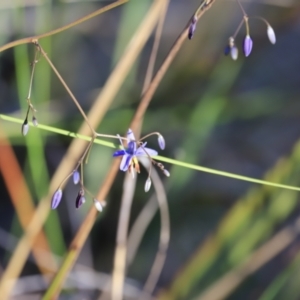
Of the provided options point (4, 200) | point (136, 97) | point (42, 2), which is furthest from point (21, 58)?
point (4, 200)

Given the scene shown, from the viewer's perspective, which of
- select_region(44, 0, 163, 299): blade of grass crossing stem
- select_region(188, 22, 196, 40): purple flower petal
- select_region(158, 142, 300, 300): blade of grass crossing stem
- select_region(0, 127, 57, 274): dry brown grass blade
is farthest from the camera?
select_region(0, 127, 57, 274): dry brown grass blade

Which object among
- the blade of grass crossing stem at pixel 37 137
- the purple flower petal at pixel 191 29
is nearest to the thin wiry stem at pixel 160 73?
the purple flower petal at pixel 191 29

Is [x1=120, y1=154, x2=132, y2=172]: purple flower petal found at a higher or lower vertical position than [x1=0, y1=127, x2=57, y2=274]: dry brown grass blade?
lower

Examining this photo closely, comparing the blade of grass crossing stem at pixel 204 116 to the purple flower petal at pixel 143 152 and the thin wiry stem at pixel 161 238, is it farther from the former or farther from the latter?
the purple flower petal at pixel 143 152

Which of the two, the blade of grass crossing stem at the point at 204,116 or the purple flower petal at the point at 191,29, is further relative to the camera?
the blade of grass crossing stem at the point at 204,116

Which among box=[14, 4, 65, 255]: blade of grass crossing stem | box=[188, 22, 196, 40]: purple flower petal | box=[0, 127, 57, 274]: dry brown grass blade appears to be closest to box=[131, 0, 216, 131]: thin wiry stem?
box=[188, 22, 196, 40]: purple flower petal

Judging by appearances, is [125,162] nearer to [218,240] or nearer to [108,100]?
[108,100]

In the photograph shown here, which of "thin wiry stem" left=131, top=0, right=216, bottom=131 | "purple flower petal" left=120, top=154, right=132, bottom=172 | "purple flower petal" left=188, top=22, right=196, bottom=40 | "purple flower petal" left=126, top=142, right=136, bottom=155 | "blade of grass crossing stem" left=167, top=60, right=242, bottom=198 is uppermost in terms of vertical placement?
"blade of grass crossing stem" left=167, top=60, right=242, bottom=198

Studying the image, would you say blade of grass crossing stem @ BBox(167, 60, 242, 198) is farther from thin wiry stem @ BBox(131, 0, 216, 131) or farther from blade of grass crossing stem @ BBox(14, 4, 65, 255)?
thin wiry stem @ BBox(131, 0, 216, 131)
